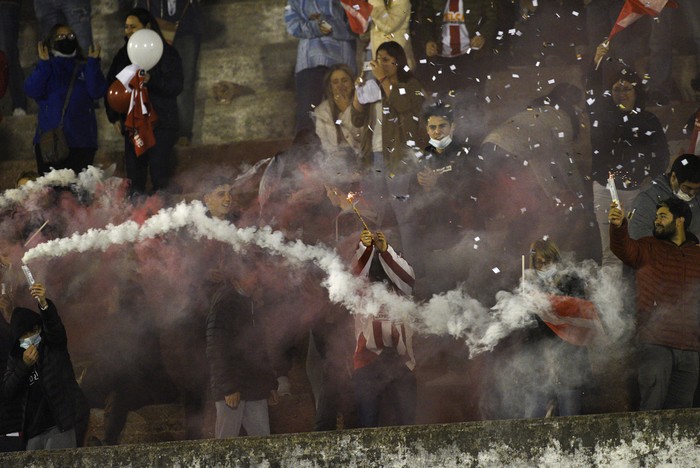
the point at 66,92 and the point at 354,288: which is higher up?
the point at 66,92

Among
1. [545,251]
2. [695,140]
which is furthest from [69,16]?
[695,140]

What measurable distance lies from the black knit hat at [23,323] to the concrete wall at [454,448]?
4.87 feet

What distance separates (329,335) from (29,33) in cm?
396

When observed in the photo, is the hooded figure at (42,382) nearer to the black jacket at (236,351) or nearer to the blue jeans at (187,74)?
the black jacket at (236,351)

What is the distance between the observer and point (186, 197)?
405 inches

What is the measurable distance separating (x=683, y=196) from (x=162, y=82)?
4274 mm

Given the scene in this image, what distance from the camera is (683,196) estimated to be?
377 inches

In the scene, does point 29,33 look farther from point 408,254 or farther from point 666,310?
point 666,310

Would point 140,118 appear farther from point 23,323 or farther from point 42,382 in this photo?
point 42,382

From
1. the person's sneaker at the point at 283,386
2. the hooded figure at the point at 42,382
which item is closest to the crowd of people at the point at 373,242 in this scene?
the hooded figure at the point at 42,382

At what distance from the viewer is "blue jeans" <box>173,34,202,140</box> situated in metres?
10.7

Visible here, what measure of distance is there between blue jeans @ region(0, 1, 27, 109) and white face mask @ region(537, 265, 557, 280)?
4.76 m

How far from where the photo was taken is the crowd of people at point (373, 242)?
8.89 meters

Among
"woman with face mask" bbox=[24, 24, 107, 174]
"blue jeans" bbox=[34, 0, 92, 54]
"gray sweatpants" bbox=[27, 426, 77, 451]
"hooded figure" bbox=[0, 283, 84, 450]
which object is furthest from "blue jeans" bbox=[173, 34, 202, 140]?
"gray sweatpants" bbox=[27, 426, 77, 451]
